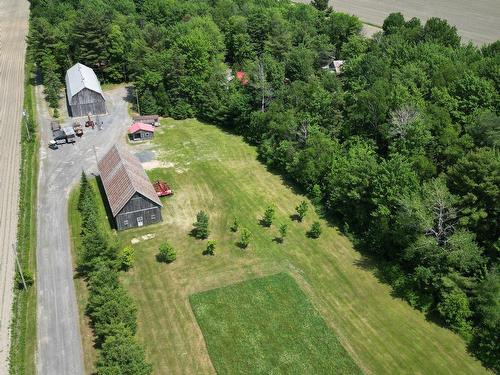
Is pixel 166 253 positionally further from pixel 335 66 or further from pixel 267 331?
pixel 335 66

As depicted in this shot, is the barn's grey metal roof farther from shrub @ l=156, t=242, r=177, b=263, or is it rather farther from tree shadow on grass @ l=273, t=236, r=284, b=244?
tree shadow on grass @ l=273, t=236, r=284, b=244

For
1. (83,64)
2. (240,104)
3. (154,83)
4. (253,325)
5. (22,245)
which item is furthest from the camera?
(83,64)

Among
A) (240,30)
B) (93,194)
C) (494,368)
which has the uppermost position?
(240,30)

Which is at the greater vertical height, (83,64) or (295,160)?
(83,64)

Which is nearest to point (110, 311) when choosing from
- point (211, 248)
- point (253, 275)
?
point (211, 248)

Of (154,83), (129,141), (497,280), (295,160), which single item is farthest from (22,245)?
(497,280)

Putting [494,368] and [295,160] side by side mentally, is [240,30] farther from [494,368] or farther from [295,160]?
[494,368]

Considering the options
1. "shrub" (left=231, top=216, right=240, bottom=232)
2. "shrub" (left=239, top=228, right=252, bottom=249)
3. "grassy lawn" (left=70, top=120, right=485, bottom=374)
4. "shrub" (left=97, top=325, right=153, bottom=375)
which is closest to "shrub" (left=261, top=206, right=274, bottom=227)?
"grassy lawn" (left=70, top=120, right=485, bottom=374)
